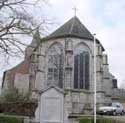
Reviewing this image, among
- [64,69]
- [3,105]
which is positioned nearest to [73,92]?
[64,69]

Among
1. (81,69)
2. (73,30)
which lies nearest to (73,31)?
(73,30)

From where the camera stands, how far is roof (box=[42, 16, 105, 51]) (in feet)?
132

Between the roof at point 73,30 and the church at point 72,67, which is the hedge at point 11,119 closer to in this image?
the church at point 72,67

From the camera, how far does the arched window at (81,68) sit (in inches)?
1529

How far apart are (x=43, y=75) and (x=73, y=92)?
5.42 metres

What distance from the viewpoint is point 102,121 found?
21.7 metres

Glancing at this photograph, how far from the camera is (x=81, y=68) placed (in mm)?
39688

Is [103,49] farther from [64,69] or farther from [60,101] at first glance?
[60,101]

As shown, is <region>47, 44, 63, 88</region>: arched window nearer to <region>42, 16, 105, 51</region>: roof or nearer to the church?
the church

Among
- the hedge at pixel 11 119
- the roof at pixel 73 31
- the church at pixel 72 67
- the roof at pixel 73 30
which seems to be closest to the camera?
the hedge at pixel 11 119

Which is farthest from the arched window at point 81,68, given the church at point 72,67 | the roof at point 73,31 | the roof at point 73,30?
the roof at point 73,30

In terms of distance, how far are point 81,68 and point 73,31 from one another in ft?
17.4

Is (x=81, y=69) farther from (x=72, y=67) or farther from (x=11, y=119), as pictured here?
(x=11, y=119)

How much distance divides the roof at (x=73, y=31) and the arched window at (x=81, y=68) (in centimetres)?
189
